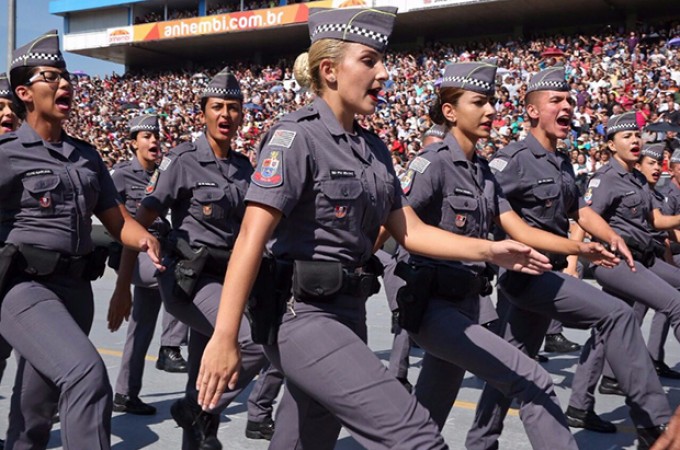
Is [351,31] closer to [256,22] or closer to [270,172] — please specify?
[270,172]

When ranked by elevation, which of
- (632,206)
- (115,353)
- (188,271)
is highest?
(632,206)

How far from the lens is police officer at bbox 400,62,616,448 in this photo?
11.2ft

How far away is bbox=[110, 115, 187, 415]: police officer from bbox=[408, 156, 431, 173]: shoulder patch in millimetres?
1748

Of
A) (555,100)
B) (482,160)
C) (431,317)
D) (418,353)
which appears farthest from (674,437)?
(418,353)

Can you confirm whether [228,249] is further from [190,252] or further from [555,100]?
[555,100]

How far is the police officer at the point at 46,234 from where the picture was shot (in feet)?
11.1

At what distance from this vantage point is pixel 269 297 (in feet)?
8.86

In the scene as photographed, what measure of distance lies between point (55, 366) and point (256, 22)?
34146 millimetres

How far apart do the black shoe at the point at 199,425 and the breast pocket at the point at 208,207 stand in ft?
3.57

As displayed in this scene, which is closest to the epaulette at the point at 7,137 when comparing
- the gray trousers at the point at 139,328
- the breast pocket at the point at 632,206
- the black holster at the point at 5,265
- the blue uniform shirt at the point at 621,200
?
the black holster at the point at 5,265

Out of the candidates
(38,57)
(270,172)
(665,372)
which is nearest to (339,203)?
(270,172)

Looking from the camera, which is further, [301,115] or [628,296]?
[628,296]

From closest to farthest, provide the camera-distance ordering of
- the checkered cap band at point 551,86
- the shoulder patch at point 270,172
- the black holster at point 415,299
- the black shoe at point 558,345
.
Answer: the shoulder patch at point 270,172 → the black holster at point 415,299 → the checkered cap band at point 551,86 → the black shoe at point 558,345

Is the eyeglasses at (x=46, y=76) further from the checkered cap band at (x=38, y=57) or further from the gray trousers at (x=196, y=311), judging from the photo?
the gray trousers at (x=196, y=311)
